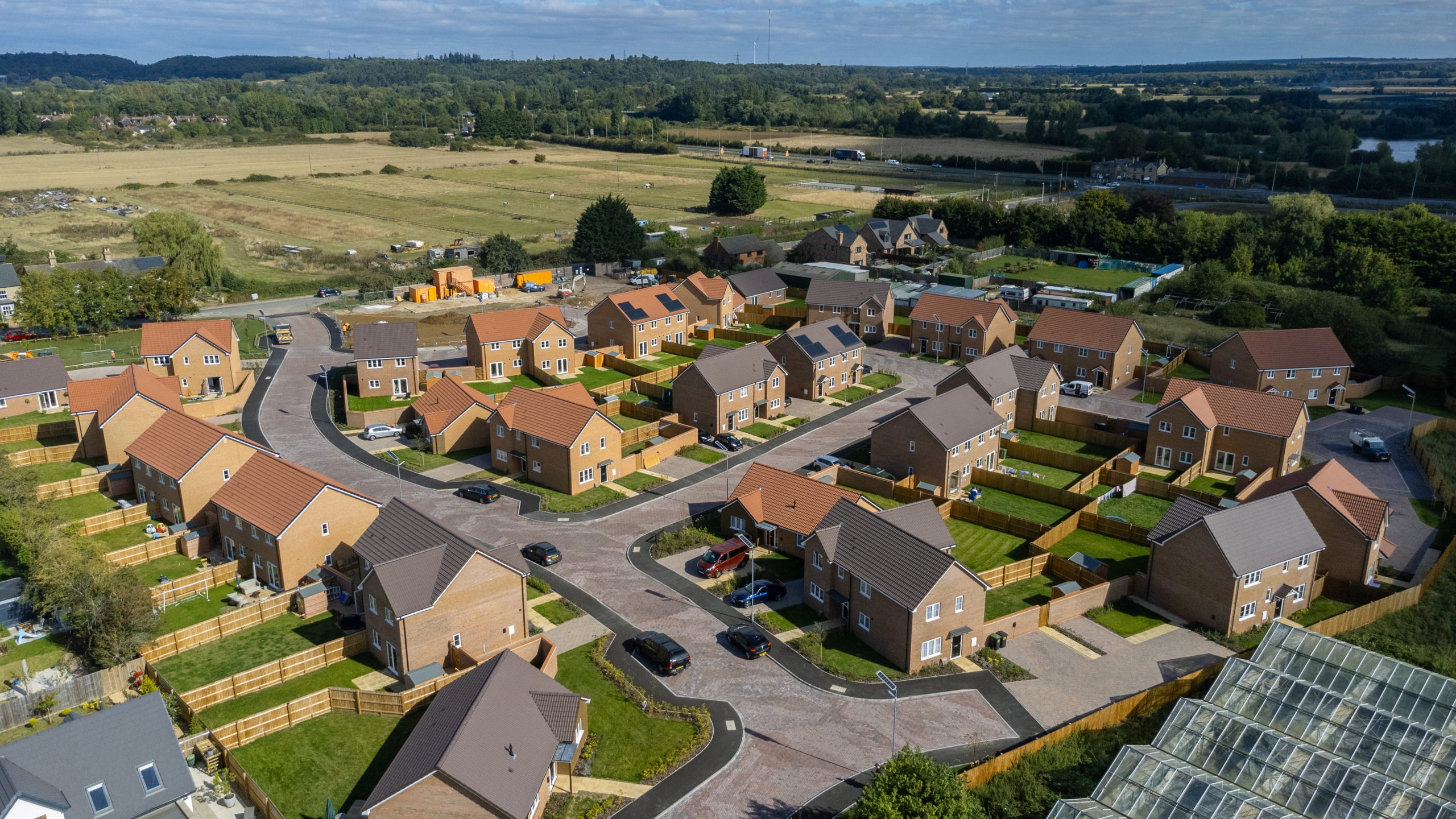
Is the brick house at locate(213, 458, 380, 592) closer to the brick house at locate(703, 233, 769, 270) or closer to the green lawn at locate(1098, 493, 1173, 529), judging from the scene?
the green lawn at locate(1098, 493, 1173, 529)

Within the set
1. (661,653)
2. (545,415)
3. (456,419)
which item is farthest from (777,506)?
(456,419)

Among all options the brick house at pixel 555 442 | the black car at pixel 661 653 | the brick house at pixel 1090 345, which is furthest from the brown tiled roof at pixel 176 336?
the brick house at pixel 1090 345

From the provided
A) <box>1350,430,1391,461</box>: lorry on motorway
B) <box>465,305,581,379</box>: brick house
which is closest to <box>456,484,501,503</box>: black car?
<box>465,305,581,379</box>: brick house

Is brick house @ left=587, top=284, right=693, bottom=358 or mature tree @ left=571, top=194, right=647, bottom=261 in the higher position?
mature tree @ left=571, top=194, right=647, bottom=261

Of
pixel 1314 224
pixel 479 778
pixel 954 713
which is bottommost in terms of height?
pixel 954 713


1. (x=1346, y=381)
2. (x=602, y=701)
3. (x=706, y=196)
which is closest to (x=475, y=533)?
(x=602, y=701)

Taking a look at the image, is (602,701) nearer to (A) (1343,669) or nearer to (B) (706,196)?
(A) (1343,669)

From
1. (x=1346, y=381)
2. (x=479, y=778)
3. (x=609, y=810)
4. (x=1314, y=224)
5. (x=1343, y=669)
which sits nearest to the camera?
(x=479, y=778)
